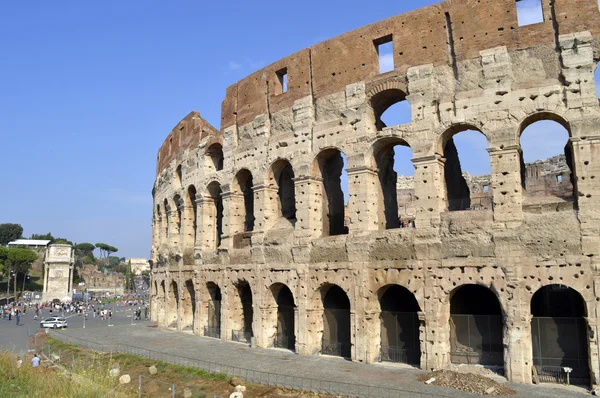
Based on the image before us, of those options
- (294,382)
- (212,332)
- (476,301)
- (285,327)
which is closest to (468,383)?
(476,301)

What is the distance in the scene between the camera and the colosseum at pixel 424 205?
1254 cm

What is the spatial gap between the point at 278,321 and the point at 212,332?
4105 mm

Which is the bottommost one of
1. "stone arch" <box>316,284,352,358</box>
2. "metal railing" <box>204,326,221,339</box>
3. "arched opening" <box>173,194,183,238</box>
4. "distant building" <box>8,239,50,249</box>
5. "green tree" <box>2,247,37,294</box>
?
"metal railing" <box>204,326,221,339</box>

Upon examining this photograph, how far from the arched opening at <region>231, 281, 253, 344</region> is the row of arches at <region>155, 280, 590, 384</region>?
1.7 inches

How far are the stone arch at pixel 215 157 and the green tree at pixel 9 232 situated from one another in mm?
90514

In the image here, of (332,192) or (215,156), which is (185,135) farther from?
(332,192)

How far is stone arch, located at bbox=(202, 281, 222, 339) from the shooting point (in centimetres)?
2117

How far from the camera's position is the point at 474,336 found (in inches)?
543

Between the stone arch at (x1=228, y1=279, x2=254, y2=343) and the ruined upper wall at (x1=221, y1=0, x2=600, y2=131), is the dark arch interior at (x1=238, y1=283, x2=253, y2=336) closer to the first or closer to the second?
the stone arch at (x1=228, y1=279, x2=254, y2=343)

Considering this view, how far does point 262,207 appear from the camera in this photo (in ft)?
61.2

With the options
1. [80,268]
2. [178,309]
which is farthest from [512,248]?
[80,268]

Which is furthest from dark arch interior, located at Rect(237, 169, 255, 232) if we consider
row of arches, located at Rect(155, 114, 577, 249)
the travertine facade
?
the travertine facade

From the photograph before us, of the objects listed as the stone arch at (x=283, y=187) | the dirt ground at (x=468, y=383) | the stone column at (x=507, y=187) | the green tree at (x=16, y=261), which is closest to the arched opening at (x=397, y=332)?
the dirt ground at (x=468, y=383)

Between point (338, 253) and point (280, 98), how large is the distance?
6.66m
